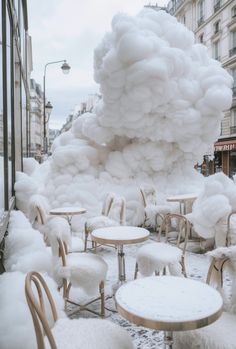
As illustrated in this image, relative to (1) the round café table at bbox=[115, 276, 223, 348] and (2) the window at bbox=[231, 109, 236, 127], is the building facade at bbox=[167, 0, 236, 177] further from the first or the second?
(1) the round café table at bbox=[115, 276, 223, 348]

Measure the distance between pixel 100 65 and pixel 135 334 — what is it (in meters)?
6.47

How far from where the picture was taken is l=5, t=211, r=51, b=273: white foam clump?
2217mm

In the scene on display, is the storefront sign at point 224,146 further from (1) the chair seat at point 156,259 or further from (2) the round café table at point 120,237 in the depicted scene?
(1) the chair seat at point 156,259

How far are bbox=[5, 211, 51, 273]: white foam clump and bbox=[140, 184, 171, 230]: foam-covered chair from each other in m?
4.29

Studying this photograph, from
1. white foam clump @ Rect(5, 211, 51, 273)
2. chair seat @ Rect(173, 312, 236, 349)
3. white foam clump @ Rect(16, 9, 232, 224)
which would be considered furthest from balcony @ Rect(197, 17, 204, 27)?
chair seat @ Rect(173, 312, 236, 349)

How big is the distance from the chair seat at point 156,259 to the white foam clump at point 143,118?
3563 mm

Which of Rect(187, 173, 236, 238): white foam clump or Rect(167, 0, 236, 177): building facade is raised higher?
Rect(167, 0, 236, 177): building facade

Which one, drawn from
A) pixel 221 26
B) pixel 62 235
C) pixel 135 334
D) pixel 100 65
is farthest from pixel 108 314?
pixel 221 26

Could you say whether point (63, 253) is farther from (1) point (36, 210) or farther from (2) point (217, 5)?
(2) point (217, 5)

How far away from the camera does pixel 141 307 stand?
1.91m

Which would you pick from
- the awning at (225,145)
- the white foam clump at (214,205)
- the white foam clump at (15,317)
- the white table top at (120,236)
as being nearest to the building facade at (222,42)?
the awning at (225,145)

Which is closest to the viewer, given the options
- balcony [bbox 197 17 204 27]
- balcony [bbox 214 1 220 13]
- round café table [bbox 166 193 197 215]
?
round café table [bbox 166 193 197 215]

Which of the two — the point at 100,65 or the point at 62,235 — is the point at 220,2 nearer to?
the point at 100,65

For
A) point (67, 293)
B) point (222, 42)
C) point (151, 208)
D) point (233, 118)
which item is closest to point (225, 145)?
point (233, 118)
